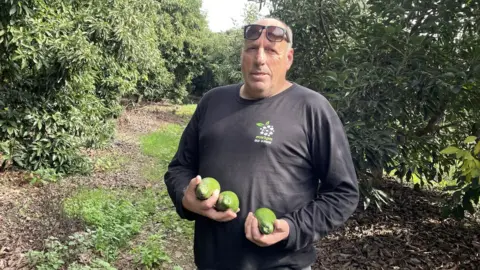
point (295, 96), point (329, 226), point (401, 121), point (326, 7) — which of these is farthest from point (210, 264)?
point (326, 7)

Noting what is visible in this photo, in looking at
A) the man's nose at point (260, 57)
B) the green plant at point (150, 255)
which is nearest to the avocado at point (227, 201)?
the man's nose at point (260, 57)

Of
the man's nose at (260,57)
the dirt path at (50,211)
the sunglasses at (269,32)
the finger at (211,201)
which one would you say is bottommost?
the dirt path at (50,211)

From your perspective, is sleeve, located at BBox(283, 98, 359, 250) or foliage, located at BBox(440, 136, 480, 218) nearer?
sleeve, located at BBox(283, 98, 359, 250)

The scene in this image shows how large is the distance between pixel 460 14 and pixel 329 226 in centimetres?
339

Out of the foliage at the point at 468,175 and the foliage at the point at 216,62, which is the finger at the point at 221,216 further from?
the foliage at the point at 216,62

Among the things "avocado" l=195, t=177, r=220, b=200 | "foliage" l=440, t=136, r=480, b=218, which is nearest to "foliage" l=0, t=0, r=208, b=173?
"avocado" l=195, t=177, r=220, b=200

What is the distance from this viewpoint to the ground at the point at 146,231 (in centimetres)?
417

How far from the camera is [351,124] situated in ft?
12.0

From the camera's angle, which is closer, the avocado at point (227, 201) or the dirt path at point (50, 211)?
the avocado at point (227, 201)

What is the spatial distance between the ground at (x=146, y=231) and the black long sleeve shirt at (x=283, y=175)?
8.14ft

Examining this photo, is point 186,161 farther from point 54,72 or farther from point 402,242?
point 54,72

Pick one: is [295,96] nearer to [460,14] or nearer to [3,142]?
[460,14]

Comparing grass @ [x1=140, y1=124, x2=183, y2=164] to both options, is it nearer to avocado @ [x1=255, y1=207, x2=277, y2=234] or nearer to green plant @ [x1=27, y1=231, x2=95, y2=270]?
green plant @ [x1=27, y1=231, x2=95, y2=270]

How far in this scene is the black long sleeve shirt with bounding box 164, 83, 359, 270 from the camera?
5.29ft
